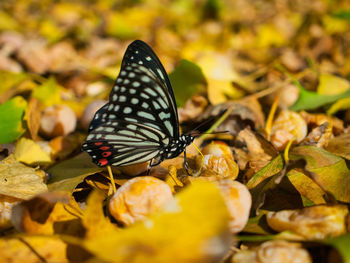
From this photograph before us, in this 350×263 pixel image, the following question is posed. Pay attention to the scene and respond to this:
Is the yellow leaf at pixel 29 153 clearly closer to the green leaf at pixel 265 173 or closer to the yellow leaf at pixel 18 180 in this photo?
the yellow leaf at pixel 18 180

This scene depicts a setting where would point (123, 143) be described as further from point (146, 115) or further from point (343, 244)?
point (343, 244)

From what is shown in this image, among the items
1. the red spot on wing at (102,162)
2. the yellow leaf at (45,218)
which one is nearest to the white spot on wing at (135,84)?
the red spot on wing at (102,162)

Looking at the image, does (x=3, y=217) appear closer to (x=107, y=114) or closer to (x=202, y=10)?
(x=107, y=114)

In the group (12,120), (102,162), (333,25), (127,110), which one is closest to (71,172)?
(102,162)

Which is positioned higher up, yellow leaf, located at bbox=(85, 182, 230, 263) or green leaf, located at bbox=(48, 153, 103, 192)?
yellow leaf, located at bbox=(85, 182, 230, 263)

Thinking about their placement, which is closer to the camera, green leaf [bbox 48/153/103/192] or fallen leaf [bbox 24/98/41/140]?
green leaf [bbox 48/153/103/192]

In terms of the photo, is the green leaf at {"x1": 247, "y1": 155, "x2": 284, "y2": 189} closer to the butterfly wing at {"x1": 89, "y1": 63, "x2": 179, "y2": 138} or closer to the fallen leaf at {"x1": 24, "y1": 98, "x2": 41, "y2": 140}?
the butterfly wing at {"x1": 89, "y1": 63, "x2": 179, "y2": 138}

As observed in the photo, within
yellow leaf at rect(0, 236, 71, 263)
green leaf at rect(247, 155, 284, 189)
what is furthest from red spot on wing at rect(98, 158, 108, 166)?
green leaf at rect(247, 155, 284, 189)
